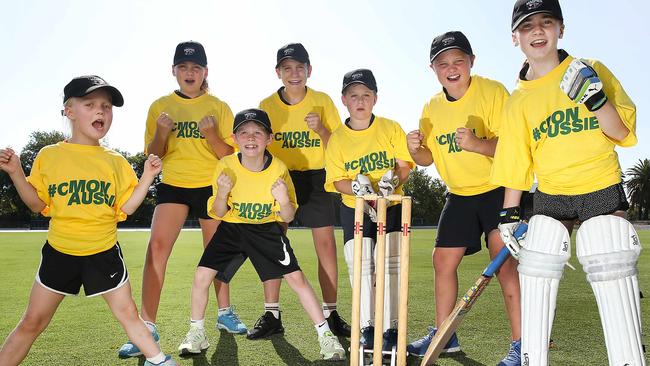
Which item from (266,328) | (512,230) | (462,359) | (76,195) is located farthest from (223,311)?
(512,230)

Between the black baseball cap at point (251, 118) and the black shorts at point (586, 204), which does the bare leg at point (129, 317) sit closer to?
the black baseball cap at point (251, 118)

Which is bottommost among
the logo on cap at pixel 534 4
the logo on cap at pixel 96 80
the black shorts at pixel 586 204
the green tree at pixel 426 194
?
the black shorts at pixel 586 204

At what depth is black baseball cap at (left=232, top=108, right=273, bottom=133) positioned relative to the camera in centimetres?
411

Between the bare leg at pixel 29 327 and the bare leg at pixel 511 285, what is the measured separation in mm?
2764

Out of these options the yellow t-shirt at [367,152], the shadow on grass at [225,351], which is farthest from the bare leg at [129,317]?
the yellow t-shirt at [367,152]

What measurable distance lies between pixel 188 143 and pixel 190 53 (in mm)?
710

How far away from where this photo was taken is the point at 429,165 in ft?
13.2

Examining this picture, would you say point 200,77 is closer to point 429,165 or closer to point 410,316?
point 429,165

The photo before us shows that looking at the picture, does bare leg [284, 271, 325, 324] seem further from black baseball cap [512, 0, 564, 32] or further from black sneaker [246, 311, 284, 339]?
black baseball cap [512, 0, 564, 32]

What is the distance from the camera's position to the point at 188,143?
4.42 metres

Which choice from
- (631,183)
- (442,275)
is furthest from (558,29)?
(631,183)

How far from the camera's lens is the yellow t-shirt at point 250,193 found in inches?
162

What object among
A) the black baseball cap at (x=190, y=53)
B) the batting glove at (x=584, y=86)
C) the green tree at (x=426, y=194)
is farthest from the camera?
the green tree at (x=426, y=194)

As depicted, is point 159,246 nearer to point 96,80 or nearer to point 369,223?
point 96,80
